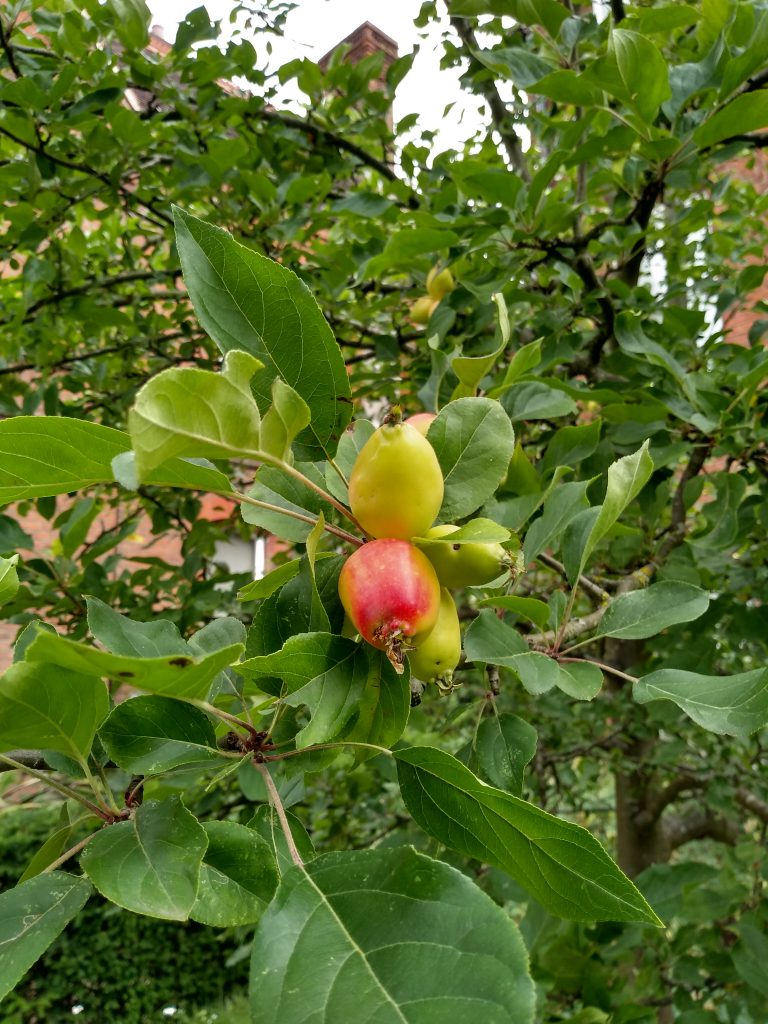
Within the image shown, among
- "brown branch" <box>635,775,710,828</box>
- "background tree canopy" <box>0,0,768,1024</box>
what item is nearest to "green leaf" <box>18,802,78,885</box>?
"background tree canopy" <box>0,0,768,1024</box>

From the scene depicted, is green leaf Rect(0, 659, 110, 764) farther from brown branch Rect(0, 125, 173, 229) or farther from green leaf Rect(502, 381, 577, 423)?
brown branch Rect(0, 125, 173, 229)

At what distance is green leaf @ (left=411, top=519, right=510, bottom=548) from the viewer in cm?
51

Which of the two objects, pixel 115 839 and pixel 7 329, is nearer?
pixel 115 839

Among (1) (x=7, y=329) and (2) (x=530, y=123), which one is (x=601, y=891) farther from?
(1) (x=7, y=329)

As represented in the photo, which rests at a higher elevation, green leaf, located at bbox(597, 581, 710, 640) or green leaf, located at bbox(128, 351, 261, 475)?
green leaf, located at bbox(128, 351, 261, 475)

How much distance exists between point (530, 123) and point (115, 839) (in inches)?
62.3

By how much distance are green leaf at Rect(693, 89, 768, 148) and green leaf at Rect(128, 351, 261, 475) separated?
79 centimetres

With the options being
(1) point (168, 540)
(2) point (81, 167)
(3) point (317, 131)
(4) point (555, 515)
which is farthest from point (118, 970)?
(4) point (555, 515)

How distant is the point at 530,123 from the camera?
1.61 m

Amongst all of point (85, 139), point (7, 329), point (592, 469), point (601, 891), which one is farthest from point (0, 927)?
point (7, 329)

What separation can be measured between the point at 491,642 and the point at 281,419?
0.86 ft

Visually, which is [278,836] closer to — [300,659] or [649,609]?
[300,659]

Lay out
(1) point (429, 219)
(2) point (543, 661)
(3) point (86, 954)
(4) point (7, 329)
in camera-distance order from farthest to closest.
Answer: (3) point (86, 954), (4) point (7, 329), (1) point (429, 219), (2) point (543, 661)

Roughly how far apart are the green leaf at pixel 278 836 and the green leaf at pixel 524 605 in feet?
0.74
